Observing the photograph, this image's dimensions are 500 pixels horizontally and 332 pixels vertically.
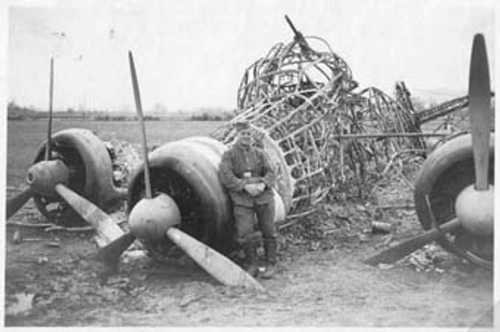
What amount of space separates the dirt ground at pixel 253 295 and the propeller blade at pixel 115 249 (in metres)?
0.18

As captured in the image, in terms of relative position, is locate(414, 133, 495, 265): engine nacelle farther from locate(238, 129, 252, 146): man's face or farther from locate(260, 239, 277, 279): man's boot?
locate(238, 129, 252, 146): man's face

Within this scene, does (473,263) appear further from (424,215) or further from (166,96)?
(166,96)

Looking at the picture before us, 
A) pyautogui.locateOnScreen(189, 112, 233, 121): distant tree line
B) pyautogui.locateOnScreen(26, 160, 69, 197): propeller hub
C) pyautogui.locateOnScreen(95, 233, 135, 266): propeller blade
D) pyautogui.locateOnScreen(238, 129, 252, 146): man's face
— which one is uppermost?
pyautogui.locateOnScreen(189, 112, 233, 121): distant tree line

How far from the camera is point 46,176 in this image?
19.6ft

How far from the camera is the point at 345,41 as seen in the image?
18.3 ft

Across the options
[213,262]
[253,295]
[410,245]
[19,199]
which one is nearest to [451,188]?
[410,245]

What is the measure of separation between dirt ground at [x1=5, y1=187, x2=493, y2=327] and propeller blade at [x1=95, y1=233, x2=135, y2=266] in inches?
6.9

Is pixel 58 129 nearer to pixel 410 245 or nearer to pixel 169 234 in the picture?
pixel 169 234

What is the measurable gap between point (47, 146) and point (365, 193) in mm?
4339

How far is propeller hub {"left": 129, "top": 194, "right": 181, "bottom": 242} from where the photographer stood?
4.32 meters

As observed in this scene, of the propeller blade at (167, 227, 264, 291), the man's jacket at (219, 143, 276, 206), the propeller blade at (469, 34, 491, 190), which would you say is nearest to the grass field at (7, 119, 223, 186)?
the man's jacket at (219, 143, 276, 206)

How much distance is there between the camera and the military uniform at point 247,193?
462cm

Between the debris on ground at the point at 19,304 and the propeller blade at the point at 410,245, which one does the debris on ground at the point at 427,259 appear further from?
the debris on ground at the point at 19,304

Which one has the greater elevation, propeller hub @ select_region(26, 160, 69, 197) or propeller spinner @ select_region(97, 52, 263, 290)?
propeller hub @ select_region(26, 160, 69, 197)
